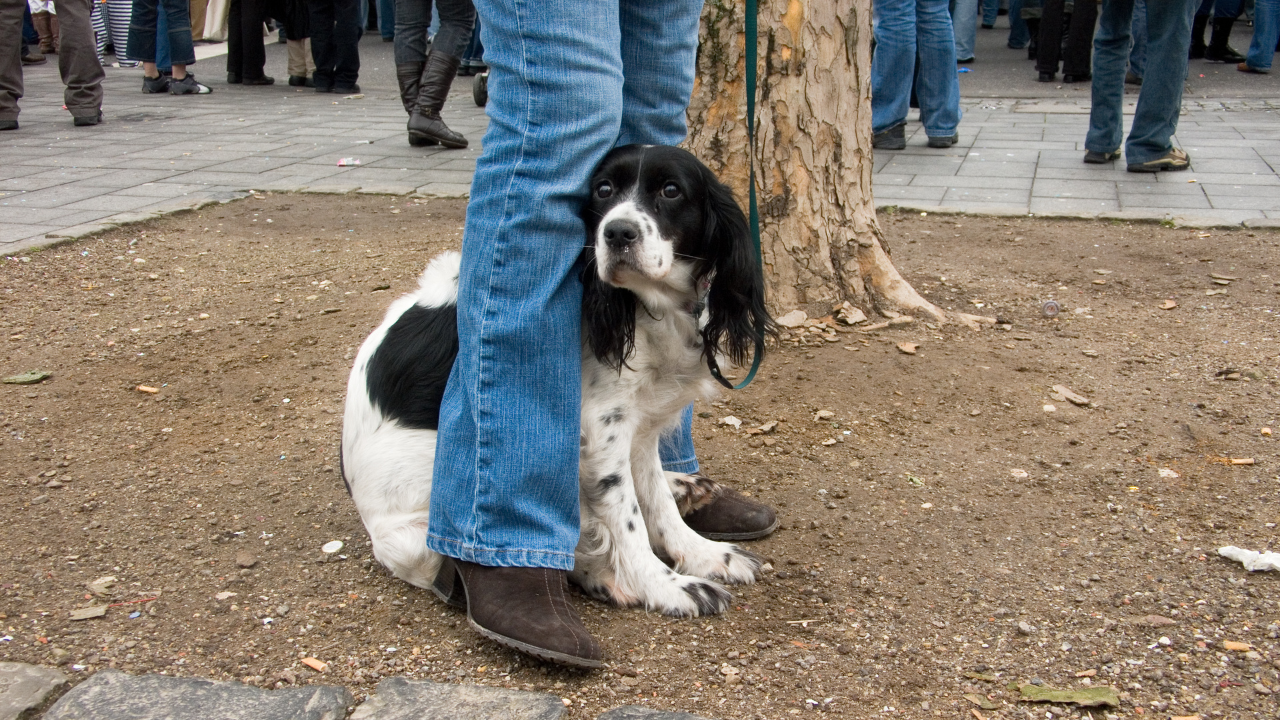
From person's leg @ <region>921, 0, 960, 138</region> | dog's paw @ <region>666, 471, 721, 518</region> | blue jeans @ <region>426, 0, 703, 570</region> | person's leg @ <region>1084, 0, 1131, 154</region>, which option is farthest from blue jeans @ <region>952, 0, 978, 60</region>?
blue jeans @ <region>426, 0, 703, 570</region>

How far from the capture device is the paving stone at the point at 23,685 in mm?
1865

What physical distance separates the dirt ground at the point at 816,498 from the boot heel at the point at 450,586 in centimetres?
3

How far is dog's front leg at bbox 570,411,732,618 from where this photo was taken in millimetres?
2230

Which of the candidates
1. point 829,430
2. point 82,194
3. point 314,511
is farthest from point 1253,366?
point 82,194

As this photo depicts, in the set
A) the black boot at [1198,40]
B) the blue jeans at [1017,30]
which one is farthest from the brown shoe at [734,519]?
the blue jeans at [1017,30]

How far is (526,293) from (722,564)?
0.86m

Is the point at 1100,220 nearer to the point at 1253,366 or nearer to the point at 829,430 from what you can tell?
the point at 1253,366

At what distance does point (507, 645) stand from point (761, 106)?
248 centimetres

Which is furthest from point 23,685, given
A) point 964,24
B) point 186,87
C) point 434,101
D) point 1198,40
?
point 1198,40

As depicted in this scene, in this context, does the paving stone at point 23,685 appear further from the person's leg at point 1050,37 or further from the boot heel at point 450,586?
the person's leg at point 1050,37

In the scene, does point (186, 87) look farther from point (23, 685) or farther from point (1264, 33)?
point (1264, 33)

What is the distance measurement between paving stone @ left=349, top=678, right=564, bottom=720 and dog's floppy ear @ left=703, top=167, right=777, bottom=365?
0.86 meters

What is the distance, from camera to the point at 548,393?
6.77 ft

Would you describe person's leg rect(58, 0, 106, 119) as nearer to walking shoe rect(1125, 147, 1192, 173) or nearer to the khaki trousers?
the khaki trousers
